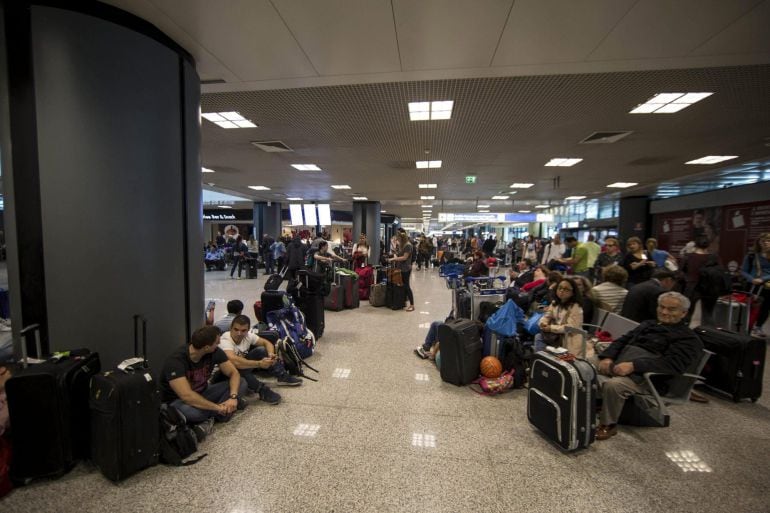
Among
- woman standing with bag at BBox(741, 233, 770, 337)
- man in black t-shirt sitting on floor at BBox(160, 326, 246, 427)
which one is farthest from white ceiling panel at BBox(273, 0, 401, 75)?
woman standing with bag at BBox(741, 233, 770, 337)

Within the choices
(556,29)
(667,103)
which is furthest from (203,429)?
(667,103)

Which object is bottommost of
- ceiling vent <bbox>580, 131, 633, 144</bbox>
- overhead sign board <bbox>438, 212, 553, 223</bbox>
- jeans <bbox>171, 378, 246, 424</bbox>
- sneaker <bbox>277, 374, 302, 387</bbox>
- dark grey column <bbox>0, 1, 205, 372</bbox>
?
sneaker <bbox>277, 374, 302, 387</bbox>

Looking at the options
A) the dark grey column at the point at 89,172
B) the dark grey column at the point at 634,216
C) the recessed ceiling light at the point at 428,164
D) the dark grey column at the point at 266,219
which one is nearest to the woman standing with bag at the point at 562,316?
the dark grey column at the point at 89,172

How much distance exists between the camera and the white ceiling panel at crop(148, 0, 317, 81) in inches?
106

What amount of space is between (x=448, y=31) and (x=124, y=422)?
3.87 m

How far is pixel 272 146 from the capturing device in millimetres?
6754

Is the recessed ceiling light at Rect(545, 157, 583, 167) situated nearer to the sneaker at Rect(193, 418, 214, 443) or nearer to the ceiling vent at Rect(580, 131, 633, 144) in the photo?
the ceiling vent at Rect(580, 131, 633, 144)

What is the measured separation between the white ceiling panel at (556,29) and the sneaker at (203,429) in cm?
412

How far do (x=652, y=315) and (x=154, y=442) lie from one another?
4566 millimetres

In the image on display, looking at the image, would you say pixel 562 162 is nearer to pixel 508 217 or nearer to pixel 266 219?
pixel 266 219

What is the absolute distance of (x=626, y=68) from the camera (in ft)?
11.5

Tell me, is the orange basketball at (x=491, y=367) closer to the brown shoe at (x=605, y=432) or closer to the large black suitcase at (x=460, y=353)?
the large black suitcase at (x=460, y=353)

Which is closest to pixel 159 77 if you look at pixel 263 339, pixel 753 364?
pixel 263 339

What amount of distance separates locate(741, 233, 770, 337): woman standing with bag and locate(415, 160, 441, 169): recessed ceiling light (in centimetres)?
565
